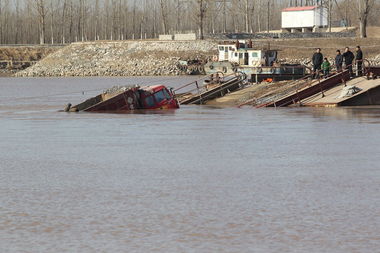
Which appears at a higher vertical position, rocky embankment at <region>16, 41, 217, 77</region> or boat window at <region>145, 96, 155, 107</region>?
rocky embankment at <region>16, 41, 217, 77</region>

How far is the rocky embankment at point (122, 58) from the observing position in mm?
102500

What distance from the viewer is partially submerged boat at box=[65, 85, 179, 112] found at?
121 feet

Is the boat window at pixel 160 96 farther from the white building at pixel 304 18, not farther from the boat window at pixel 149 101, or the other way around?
the white building at pixel 304 18

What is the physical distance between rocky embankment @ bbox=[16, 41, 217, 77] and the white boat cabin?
33.7 meters

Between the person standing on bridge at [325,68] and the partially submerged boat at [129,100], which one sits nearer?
the partially submerged boat at [129,100]

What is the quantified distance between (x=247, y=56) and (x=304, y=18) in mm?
58659

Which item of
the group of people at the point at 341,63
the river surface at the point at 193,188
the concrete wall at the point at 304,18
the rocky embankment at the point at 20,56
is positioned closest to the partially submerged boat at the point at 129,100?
the group of people at the point at 341,63

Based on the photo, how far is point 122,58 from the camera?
10744 cm

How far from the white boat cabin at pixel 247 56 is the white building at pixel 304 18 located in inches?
2107

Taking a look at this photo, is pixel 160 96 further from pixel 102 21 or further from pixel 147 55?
pixel 102 21

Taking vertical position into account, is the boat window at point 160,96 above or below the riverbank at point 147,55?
below

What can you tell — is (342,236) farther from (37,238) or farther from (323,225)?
(37,238)

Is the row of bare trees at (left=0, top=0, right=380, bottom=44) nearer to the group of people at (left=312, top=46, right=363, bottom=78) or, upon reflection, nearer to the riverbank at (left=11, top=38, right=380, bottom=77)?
the riverbank at (left=11, top=38, right=380, bottom=77)

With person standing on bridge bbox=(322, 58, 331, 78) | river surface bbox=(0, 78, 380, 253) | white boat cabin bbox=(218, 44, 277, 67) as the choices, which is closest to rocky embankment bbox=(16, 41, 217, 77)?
white boat cabin bbox=(218, 44, 277, 67)
